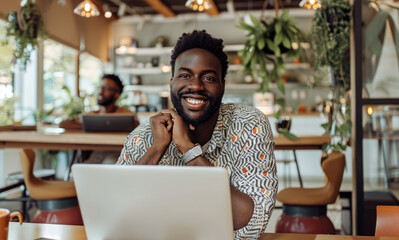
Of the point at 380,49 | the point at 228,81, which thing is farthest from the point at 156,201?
the point at 228,81

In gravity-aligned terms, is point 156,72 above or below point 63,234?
above

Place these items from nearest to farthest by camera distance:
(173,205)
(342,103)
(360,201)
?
(173,205) < (360,201) < (342,103)

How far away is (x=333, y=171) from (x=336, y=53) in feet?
3.14

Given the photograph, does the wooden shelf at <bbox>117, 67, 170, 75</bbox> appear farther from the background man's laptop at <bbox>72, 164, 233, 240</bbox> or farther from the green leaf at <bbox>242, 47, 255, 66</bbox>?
the background man's laptop at <bbox>72, 164, 233, 240</bbox>

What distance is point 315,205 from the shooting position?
2312mm

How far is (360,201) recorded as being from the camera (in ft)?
8.48

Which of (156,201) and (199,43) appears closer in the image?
(156,201)

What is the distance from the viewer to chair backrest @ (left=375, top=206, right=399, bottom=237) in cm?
110

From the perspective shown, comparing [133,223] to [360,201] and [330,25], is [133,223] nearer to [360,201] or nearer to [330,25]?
[360,201]

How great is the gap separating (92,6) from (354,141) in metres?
2.86

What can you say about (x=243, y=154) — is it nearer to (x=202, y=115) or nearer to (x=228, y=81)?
(x=202, y=115)

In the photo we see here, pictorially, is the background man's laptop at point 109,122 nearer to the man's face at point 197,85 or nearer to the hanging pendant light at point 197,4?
the man's face at point 197,85

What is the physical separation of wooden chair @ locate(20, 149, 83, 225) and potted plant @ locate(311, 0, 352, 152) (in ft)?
5.56

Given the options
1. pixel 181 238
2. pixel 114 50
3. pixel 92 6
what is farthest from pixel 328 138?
pixel 114 50
